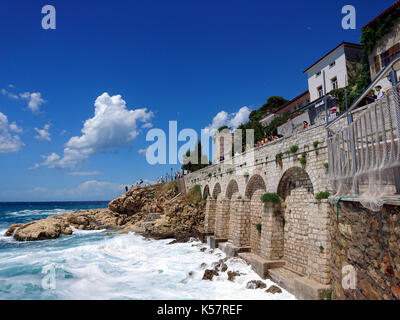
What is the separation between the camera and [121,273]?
15.1 m

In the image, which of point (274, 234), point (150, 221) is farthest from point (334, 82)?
point (150, 221)

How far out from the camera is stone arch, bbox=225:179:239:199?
19.9 meters

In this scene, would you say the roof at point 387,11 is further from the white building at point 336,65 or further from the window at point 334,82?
the window at point 334,82

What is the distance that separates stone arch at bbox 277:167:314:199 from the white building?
15.6m

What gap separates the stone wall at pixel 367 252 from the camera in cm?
394

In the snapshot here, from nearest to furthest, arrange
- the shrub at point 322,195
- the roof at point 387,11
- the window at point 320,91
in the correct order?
1. the shrub at point 322,195
2. the roof at point 387,11
3. the window at point 320,91

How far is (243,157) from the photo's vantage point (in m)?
17.6

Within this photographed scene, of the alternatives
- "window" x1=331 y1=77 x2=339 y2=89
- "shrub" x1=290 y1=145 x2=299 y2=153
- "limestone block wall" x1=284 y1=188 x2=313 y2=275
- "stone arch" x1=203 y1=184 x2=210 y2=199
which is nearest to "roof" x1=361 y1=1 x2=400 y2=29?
"window" x1=331 y1=77 x2=339 y2=89

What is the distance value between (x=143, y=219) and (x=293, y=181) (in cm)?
2484

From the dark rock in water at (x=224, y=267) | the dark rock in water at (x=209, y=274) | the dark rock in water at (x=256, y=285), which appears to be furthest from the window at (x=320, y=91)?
the dark rock in water at (x=256, y=285)

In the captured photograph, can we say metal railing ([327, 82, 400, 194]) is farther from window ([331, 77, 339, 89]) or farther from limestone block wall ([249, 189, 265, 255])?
window ([331, 77, 339, 89])

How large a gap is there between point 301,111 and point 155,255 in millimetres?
20449

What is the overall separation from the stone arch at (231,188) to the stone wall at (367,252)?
528 inches

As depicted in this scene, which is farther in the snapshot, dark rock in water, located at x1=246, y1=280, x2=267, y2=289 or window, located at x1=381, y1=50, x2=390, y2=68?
window, located at x1=381, y1=50, x2=390, y2=68
